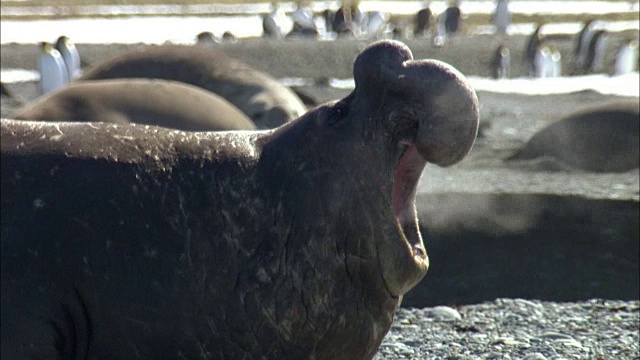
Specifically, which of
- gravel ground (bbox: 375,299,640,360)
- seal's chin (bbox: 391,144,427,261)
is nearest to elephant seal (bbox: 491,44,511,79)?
gravel ground (bbox: 375,299,640,360)

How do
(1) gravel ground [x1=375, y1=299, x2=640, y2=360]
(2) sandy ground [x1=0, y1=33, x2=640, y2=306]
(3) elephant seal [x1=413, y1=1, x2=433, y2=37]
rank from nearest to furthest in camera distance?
(1) gravel ground [x1=375, y1=299, x2=640, y2=360] → (2) sandy ground [x1=0, y1=33, x2=640, y2=306] → (3) elephant seal [x1=413, y1=1, x2=433, y2=37]

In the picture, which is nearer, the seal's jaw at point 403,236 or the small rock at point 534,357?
the seal's jaw at point 403,236

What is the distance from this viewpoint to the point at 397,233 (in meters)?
3.50

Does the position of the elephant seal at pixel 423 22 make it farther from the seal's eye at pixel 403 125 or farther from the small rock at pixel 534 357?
the seal's eye at pixel 403 125

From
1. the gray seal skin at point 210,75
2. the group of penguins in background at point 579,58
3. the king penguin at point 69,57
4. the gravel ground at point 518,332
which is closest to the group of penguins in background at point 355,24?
the group of penguins in background at point 579,58

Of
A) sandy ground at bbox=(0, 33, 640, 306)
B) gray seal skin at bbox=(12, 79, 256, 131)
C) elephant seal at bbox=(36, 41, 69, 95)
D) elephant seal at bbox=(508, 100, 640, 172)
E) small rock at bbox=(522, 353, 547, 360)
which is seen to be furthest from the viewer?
elephant seal at bbox=(36, 41, 69, 95)

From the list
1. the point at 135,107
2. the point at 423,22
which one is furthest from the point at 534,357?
the point at 423,22

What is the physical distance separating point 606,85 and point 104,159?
666 inches

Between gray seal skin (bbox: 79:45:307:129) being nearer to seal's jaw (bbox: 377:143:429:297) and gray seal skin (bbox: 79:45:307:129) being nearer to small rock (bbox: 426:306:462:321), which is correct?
small rock (bbox: 426:306:462:321)

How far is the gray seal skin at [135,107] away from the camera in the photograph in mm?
8562

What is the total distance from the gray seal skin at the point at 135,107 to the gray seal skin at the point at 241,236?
4955 mm

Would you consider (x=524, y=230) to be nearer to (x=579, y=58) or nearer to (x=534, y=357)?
(x=534, y=357)

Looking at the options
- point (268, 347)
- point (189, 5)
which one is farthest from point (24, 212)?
point (189, 5)

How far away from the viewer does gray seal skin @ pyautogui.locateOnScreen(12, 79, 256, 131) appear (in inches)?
337
